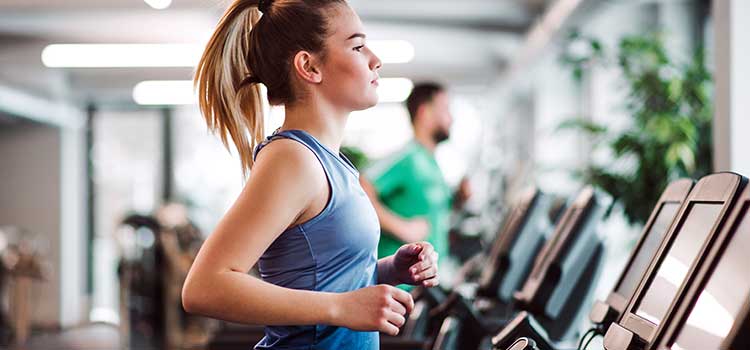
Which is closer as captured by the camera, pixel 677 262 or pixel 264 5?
pixel 677 262

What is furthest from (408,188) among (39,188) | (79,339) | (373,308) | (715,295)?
(39,188)

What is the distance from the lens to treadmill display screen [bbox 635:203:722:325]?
53.4 inches

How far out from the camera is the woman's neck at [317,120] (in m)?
1.49

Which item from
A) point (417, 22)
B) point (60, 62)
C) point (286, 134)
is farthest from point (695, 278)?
point (60, 62)

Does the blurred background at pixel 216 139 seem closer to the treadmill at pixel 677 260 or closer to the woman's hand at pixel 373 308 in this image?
the woman's hand at pixel 373 308

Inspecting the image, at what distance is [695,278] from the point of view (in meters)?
1.24

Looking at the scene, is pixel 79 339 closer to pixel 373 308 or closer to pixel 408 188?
pixel 408 188

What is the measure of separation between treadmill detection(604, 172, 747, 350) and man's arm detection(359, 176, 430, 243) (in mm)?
2034

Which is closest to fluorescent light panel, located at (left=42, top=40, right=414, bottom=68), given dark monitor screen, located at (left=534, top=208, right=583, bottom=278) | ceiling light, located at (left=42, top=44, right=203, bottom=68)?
ceiling light, located at (left=42, top=44, right=203, bottom=68)

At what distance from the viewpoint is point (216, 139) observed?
229 cm

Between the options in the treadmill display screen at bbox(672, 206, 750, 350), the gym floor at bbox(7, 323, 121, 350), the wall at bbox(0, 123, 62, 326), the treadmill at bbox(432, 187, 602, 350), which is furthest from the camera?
the wall at bbox(0, 123, 62, 326)

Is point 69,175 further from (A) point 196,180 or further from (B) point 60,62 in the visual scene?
(B) point 60,62

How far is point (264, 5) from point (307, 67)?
0.43ft

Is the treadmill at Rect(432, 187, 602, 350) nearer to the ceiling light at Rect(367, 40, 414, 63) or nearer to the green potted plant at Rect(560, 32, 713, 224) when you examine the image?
the green potted plant at Rect(560, 32, 713, 224)
